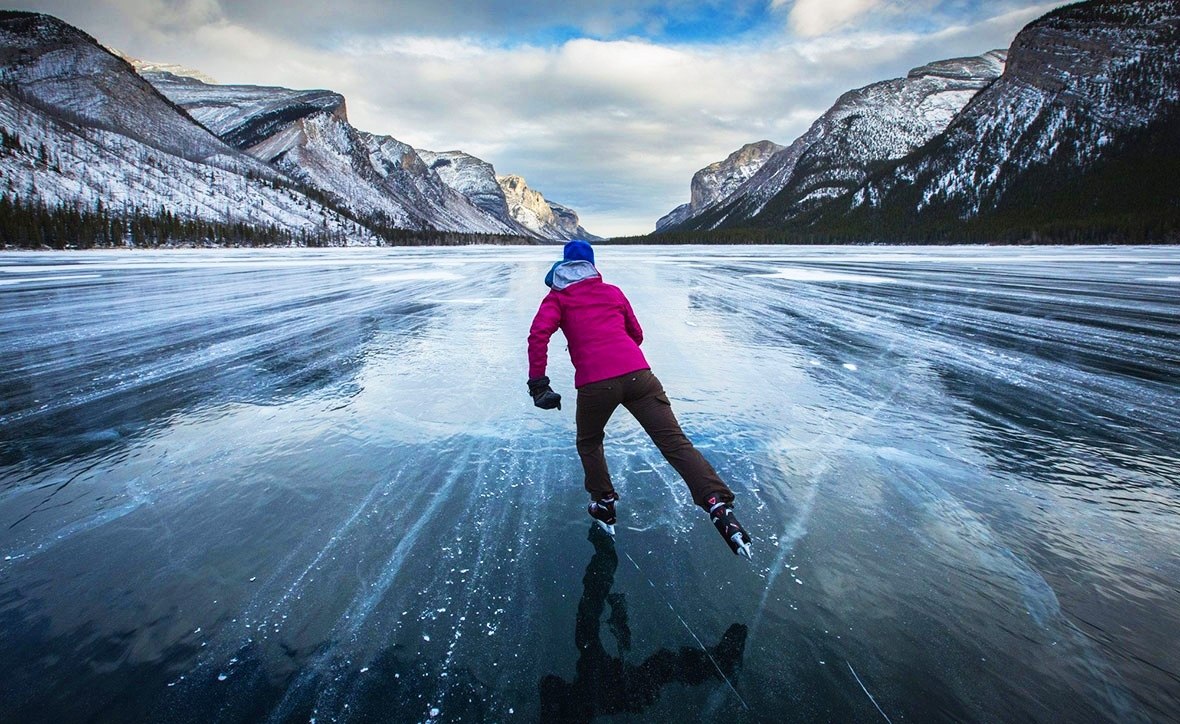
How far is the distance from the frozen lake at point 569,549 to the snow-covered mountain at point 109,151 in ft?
381

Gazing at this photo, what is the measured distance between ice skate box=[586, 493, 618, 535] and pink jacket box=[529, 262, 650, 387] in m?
0.72

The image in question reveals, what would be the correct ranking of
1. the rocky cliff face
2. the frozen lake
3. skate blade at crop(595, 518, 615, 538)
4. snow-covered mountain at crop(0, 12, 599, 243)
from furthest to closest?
the rocky cliff face < snow-covered mountain at crop(0, 12, 599, 243) < skate blade at crop(595, 518, 615, 538) < the frozen lake

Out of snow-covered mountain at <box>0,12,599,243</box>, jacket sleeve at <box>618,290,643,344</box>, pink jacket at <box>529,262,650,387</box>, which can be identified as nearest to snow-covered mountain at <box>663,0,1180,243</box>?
snow-covered mountain at <box>0,12,599,243</box>

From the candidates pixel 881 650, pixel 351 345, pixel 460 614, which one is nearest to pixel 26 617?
pixel 460 614

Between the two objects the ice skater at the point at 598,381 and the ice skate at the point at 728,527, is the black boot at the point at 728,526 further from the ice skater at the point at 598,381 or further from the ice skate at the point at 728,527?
the ice skater at the point at 598,381

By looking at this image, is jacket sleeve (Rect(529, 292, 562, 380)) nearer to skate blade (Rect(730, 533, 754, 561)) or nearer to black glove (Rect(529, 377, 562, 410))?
black glove (Rect(529, 377, 562, 410))

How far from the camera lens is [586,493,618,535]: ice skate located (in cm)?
333

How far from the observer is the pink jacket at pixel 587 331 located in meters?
3.41

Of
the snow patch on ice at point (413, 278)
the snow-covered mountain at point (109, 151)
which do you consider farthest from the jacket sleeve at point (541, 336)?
the snow-covered mountain at point (109, 151)

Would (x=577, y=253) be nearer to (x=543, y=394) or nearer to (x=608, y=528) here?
(x=543, y=394)

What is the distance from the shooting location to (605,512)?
3.34 meters

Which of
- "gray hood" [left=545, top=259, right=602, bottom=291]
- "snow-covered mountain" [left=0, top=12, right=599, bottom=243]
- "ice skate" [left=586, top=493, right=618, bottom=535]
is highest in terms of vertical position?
"snow-covered mountain" [left=0, top=12, right=599, bottom=243]

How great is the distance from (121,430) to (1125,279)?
26.2 meters

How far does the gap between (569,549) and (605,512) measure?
0.35 m
